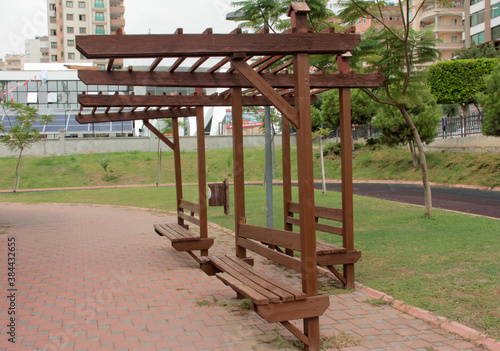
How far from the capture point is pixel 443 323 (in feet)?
15.4

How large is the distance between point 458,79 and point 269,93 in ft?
108

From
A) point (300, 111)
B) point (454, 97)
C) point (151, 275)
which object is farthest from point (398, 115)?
point (300, 111)

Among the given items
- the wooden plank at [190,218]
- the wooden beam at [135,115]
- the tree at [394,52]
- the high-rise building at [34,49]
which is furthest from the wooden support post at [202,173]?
the high-rise building at [34,49]

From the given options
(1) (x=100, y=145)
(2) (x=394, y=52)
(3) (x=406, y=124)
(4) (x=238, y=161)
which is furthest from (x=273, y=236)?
(1) (x=100, y=145)

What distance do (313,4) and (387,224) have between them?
16.8 feet

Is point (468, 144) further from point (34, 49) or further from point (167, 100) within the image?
point (34, 49)

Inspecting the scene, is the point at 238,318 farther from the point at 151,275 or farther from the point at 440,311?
the point at 151,275

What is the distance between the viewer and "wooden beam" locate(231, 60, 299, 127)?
4281 mm

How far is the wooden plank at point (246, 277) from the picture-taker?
14.0ft

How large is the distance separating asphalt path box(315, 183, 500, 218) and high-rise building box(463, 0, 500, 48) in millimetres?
29786

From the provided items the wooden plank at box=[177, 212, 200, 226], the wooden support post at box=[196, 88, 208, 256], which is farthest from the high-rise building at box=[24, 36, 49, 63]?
the wooden support post at box=[196, 88, 208, 256]

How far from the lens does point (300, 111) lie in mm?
4281

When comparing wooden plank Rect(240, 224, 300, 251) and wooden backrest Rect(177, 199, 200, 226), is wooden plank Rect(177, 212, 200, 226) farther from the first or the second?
wooden plank Rect(240, 224, 300, 251)

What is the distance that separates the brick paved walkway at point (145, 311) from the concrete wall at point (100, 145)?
30687 millimetres
